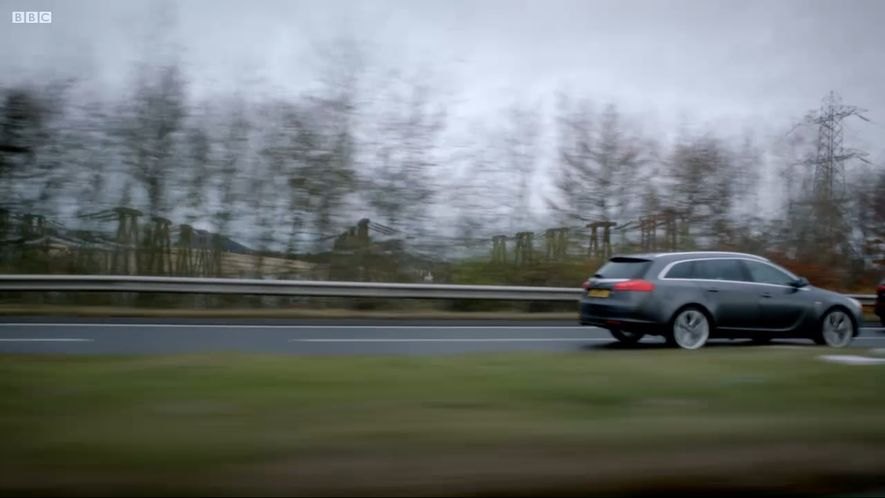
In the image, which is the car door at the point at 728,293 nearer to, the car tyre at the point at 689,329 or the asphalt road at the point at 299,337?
the car tyre at the point at 689,329

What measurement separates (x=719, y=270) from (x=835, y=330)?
250 centimetres

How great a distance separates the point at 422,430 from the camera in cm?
529

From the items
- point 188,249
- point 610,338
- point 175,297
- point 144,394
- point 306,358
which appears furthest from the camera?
point 188,249

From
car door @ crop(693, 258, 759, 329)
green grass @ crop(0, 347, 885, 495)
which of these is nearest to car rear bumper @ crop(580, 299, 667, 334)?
car door @ crop(693, 258, 759, 329)

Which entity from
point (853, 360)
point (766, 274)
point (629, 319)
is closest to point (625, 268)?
point (629, 319)

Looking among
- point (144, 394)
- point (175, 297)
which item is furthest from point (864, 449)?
point (175, 297)

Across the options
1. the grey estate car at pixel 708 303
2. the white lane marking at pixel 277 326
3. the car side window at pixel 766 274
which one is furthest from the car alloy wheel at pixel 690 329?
the white lane marking at pixel 277 326

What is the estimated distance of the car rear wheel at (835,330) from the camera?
13773mm

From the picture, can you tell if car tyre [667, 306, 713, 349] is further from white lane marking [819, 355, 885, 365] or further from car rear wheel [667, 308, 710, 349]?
white lane marking [819, 355, 885, 365]

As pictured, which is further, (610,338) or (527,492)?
(610,338)

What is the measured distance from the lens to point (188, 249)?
20594mm

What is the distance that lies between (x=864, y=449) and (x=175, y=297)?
16.7 meters

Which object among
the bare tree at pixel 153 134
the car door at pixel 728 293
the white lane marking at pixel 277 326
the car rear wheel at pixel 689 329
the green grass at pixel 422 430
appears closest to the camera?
the green grass at pixel 422 430

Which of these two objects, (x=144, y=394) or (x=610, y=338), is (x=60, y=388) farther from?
(x=610, y=338)
